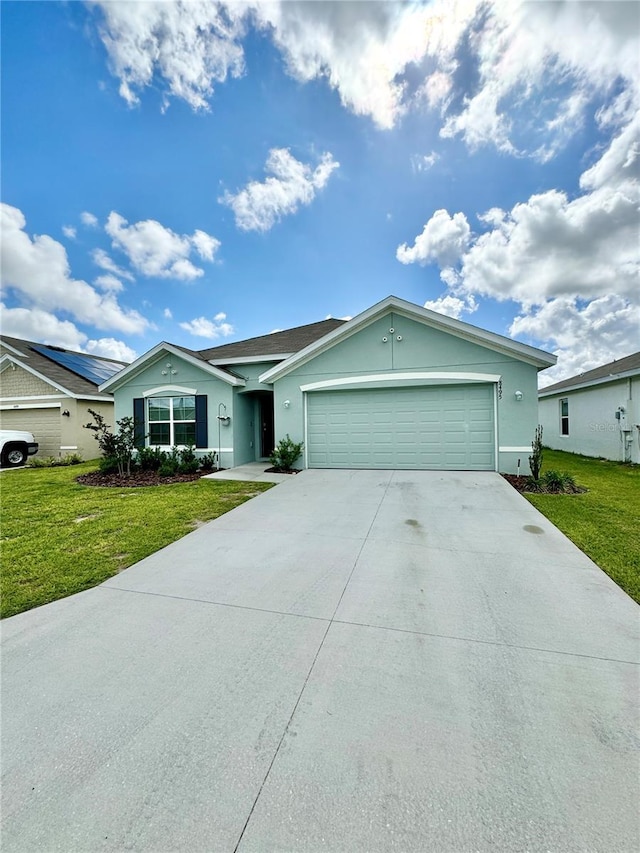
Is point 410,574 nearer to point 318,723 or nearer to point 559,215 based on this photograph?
point 318,723

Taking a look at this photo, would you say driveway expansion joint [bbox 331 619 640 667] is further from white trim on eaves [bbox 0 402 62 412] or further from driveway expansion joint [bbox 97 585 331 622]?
white trim on eaves [bbox 0 402 62 412]

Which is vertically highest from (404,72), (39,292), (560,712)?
(404,72)

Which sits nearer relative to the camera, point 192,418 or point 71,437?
point 192,418

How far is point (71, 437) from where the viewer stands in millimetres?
14664

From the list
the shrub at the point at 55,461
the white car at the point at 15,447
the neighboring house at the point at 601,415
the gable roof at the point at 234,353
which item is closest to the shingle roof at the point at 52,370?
the white car at the point at 15,447

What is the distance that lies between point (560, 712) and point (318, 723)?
1434 mm

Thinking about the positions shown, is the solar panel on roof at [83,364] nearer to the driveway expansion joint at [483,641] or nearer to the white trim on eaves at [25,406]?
the white trim on eaves at [25,406]

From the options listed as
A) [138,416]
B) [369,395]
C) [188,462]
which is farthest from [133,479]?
[369,395]

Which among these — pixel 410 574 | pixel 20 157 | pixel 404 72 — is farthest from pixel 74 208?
pixel 410 574

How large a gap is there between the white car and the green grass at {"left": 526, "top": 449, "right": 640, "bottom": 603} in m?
17.7

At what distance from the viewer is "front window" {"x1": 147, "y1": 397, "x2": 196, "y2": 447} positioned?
11.8 meters

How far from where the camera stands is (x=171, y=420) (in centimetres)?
1203

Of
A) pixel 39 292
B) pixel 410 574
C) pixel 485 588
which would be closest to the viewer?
pixel 485 588

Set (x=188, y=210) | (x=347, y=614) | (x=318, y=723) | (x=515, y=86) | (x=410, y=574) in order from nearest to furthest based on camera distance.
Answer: (x=318, y=723)
(x=347, y=614)
(x=410, y=574)
(x=515, y=86)
(x=188, y=210)
